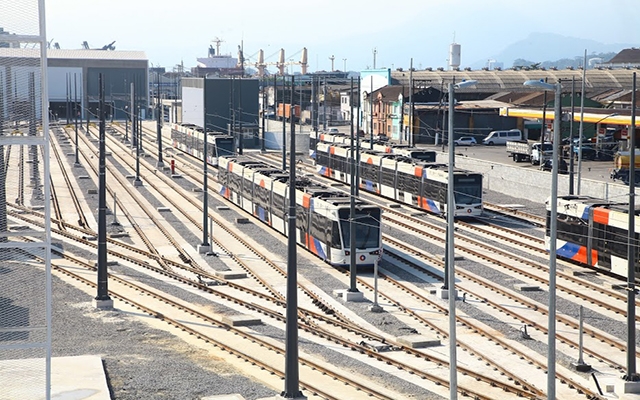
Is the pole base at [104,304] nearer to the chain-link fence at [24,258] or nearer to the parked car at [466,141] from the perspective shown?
the chain-link fence at [24,258]

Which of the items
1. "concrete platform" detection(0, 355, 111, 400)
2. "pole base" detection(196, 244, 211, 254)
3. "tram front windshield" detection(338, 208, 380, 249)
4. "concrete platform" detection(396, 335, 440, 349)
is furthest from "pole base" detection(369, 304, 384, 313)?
"pole base" detection(196, 244, 211, 254)

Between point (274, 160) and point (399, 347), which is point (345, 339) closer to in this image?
point (399, 347)

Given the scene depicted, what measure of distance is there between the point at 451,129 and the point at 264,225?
29990 millimetres

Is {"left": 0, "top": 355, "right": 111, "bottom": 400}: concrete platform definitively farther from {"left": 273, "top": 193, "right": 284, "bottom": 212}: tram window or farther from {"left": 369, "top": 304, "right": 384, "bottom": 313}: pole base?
{"left": 273, "top": 193, "right": 284, "bottom": 212}: tram window

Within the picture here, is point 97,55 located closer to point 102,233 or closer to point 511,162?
point 511,162

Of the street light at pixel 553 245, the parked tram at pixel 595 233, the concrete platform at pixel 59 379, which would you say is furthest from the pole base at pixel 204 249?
the street light at pixel 553 245

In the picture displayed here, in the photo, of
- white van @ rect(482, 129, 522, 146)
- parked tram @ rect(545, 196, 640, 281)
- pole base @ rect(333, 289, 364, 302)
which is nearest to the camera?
pole base @ rect(333, 289, 364, 302)

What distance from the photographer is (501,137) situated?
298ft

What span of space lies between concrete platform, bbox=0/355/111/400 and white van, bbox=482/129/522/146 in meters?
69.5

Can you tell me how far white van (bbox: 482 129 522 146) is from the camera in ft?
296

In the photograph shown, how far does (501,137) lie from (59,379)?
7281 centimetres

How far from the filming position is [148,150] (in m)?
95.2

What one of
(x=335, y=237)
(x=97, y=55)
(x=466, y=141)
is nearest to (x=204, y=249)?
(x=335, y=237)

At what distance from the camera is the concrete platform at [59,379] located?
15.5 metres
